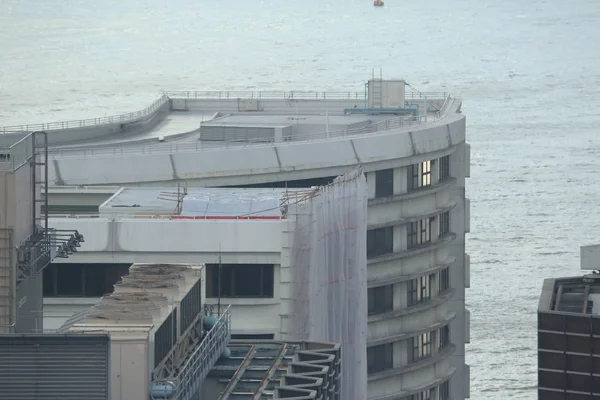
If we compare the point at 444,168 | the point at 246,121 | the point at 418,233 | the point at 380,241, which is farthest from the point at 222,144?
the point at 380,241

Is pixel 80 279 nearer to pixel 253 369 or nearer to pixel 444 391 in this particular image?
pixel 253 369

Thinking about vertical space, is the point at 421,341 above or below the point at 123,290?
below

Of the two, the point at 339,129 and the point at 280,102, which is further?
the point at 280,102

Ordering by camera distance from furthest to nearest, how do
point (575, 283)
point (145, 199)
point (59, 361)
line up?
point (145, 199) → point (575, 283) → point (59, 361)

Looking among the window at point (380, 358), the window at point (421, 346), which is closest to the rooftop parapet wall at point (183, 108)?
the window at point (421, 346)

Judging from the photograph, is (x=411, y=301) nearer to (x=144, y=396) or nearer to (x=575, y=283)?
(x=575, y=283)

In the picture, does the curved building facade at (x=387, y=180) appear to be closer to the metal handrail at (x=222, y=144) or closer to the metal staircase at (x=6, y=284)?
the metal handrail at (x=222, y=144)

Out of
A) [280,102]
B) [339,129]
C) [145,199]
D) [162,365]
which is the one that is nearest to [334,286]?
Answer: [145,199]
